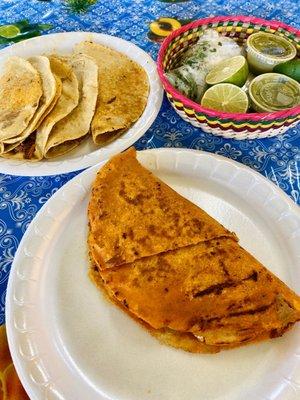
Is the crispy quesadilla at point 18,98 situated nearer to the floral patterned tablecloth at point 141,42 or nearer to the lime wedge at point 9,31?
the floral patterned tablecloth at point 141,42

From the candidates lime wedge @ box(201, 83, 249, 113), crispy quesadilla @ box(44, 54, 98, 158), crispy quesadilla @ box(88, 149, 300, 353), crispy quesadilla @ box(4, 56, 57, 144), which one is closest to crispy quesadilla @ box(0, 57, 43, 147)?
crispy quesadilla @ box(4, 56, 57, 144)

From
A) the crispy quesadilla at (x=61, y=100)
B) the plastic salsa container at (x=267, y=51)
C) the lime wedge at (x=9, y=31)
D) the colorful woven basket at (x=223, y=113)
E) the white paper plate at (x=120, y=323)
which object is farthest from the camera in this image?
the lime wedge at (x=9, y=31)

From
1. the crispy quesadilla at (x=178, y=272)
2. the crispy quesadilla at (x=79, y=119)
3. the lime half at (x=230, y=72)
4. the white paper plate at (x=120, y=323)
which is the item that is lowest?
the white paper plate at (x=120, y=323)

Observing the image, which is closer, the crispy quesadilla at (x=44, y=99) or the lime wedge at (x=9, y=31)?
the crispy quesadilla at (x=44, y=99)

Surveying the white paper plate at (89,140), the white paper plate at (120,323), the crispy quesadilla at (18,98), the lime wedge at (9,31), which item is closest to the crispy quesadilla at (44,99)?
A: the crispy quesadilla at (18,98)

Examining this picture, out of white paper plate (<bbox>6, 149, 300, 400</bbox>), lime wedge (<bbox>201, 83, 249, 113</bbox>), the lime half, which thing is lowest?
white paper plate (<bbox>6, 149, 300, 400</bbox>)

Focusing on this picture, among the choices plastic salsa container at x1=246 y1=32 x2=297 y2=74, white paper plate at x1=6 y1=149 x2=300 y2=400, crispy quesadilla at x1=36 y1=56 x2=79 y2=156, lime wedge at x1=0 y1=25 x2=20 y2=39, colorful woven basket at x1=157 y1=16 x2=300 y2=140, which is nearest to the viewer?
white paper plate at x1=6 y1=149 x2=300 y2=400

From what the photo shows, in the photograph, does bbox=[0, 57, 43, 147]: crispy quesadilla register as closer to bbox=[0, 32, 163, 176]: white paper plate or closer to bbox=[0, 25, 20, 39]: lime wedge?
bbox=[0, 32, 163, 176]: white paper plate

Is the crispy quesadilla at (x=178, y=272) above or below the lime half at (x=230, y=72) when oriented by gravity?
below

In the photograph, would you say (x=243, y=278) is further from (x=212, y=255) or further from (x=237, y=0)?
(x=237, y=0)
